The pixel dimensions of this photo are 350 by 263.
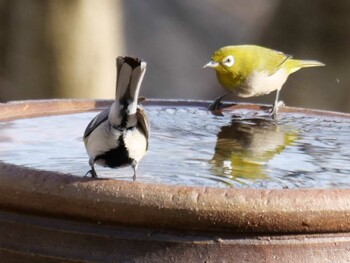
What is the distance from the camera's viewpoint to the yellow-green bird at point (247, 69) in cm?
650

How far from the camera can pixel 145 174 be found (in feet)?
12.0

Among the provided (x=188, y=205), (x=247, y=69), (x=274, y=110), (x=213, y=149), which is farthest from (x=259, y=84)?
(x=188, y=205)

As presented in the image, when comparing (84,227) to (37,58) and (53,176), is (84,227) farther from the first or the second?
(37,58)

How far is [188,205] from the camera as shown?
107 inches

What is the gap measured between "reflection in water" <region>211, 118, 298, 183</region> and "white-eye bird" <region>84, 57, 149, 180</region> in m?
0.42

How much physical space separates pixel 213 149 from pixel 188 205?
4.70 ft

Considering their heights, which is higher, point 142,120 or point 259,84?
point 142,120

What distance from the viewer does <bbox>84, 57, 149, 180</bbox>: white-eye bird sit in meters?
3.06

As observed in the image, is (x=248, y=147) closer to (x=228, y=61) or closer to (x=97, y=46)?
(x=228, y=61)

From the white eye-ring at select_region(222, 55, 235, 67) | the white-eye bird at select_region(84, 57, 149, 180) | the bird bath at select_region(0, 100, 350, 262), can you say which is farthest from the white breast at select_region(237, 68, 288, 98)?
the bird bath at select_region(0, 100, 350, 262)

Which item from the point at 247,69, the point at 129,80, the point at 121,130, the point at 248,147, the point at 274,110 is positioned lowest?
the point at 247,69

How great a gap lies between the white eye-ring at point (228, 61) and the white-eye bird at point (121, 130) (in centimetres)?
314

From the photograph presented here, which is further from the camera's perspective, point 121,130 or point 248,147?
point 248,147

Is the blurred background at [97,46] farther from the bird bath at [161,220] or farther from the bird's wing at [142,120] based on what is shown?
the bird bath at [161,220]
